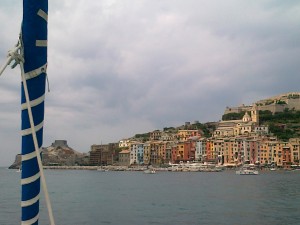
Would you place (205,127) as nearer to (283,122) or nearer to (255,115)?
(255,115)

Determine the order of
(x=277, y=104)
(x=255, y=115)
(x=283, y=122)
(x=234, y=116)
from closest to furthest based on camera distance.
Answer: (x=255, y=115)
(x=283, y=122)
(x=277, y=104)
(x=234, y=116)

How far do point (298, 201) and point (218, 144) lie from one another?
76.5 metres

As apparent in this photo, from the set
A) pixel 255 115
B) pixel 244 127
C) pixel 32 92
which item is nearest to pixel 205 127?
pixel 255 115

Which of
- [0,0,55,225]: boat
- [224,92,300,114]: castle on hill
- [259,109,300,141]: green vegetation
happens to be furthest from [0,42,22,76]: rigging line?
[224,92,300,114]: castle on hill

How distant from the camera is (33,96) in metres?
2.56

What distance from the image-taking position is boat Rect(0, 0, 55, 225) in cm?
250

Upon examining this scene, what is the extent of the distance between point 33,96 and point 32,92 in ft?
0.08

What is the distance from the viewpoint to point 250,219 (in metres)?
21.0

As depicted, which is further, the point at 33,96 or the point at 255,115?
the point at 255,115

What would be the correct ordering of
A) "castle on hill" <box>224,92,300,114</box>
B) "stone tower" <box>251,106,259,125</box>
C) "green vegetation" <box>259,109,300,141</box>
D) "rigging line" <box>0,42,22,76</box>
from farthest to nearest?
"castle on hill" <box>224,92,300,114</box>, "stone tower" <box>251,106,259,125</box>, "green vegetation" <box>259,109,300,141</box>, "rigging line" <box>0,42,22,76</box>

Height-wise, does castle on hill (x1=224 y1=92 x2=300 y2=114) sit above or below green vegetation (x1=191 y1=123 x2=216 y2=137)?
above

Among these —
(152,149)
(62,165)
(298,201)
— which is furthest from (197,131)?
(298,201)

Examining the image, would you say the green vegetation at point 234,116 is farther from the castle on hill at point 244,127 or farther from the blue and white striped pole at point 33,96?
the blue and white striped pole at point 33,96

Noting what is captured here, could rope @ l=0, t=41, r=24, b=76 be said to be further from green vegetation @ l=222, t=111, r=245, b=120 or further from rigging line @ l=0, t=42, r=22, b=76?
green vegetation @ l=222, t=111, r=245, b=120
